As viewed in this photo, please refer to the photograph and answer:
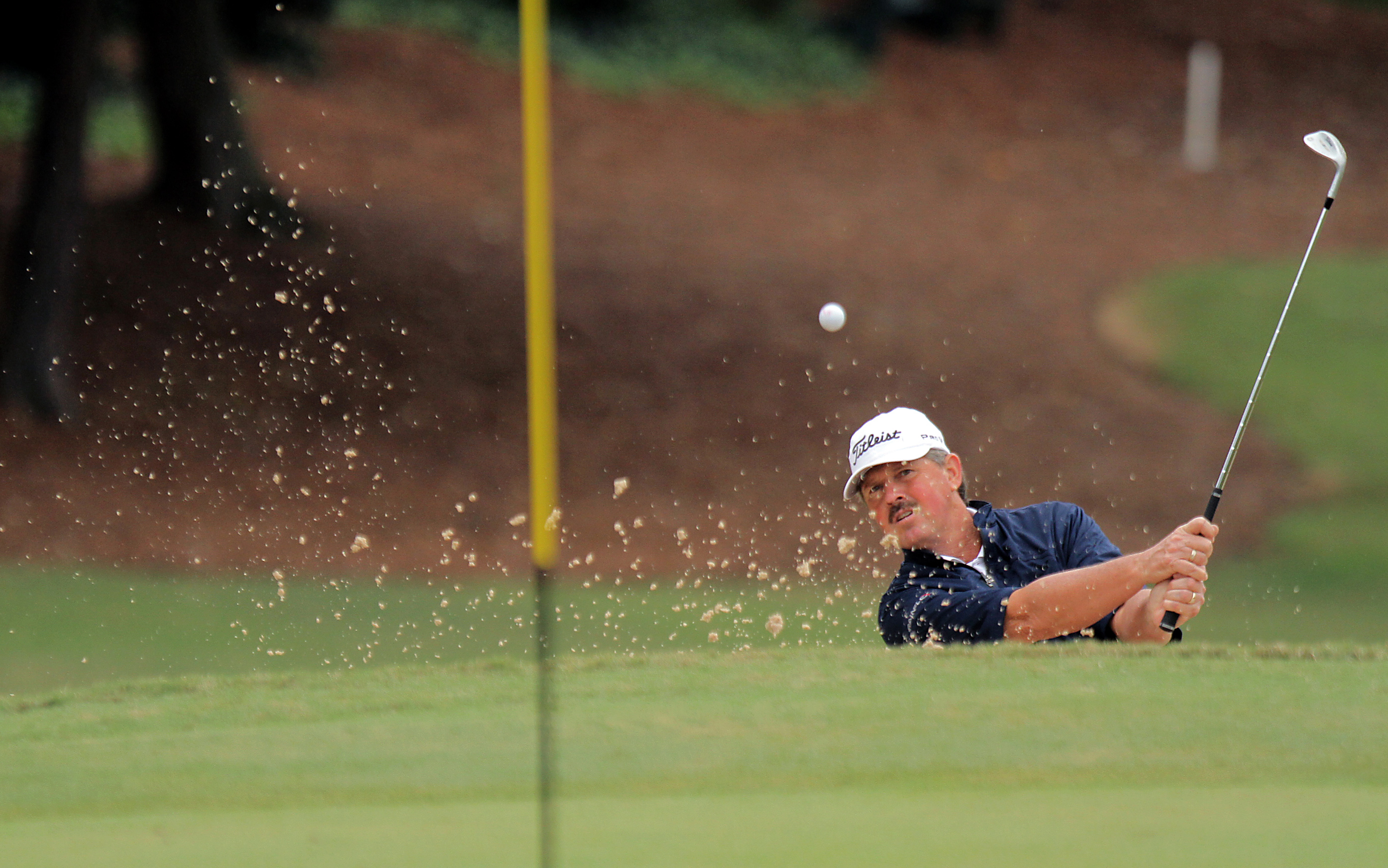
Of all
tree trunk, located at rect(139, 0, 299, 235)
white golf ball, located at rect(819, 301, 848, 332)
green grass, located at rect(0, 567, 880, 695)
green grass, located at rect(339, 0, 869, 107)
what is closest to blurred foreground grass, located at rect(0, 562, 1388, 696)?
green grass, located at rect(0, 567, 880, 695)

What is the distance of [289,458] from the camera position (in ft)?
39.0

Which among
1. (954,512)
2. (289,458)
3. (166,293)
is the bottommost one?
(954,512)

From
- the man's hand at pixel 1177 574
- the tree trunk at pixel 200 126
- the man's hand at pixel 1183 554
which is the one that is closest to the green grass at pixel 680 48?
the tree trunk at pixel 200 126

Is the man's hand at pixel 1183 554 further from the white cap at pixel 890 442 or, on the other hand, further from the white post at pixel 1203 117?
the white post at pixel 1203 117

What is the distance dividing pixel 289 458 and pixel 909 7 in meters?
19.3

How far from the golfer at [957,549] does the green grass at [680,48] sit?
20.4m

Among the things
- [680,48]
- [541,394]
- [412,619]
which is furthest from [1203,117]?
[541,394]

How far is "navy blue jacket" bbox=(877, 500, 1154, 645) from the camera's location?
5027 millimetres

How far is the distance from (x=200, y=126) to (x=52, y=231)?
2616 mm

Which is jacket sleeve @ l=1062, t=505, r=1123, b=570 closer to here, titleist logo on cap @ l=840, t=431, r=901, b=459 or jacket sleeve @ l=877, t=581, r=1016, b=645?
jacket sleeve @ l=877, t=581, r=1016, b=645

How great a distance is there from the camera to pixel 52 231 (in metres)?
12.1

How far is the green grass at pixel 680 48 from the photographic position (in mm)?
25359

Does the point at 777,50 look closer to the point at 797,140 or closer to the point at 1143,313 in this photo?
the point at 797,140

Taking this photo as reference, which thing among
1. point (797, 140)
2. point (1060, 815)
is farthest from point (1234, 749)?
point (797, 140)
